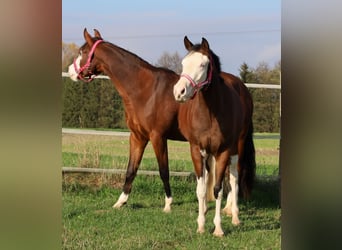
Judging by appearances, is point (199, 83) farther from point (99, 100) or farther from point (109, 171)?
point (99, 100)

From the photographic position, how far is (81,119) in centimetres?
641

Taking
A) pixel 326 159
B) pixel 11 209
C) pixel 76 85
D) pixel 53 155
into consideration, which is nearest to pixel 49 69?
pixel 53 155

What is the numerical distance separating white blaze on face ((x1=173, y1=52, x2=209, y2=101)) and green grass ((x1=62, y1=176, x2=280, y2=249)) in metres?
0.92

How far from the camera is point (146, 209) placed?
12.2ft

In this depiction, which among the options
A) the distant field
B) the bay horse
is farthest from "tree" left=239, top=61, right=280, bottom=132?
the bay horse

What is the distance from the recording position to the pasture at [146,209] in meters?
2.67

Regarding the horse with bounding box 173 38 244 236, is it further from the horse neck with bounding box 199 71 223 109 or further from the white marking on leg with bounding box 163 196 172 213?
the white marking on leg with bounding box 163 196 172 213

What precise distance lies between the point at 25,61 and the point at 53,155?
0.18 metres

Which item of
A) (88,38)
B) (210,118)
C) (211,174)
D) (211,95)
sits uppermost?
(88,38)

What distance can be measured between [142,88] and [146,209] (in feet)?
3.49

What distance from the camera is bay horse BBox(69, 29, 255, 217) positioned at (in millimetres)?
3674

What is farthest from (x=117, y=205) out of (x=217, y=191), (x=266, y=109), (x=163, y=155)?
(x=266, y=109)

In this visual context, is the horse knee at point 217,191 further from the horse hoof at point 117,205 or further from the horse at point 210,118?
the horse hoof at point 117,205

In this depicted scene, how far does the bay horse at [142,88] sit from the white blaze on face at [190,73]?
46.6 inches
